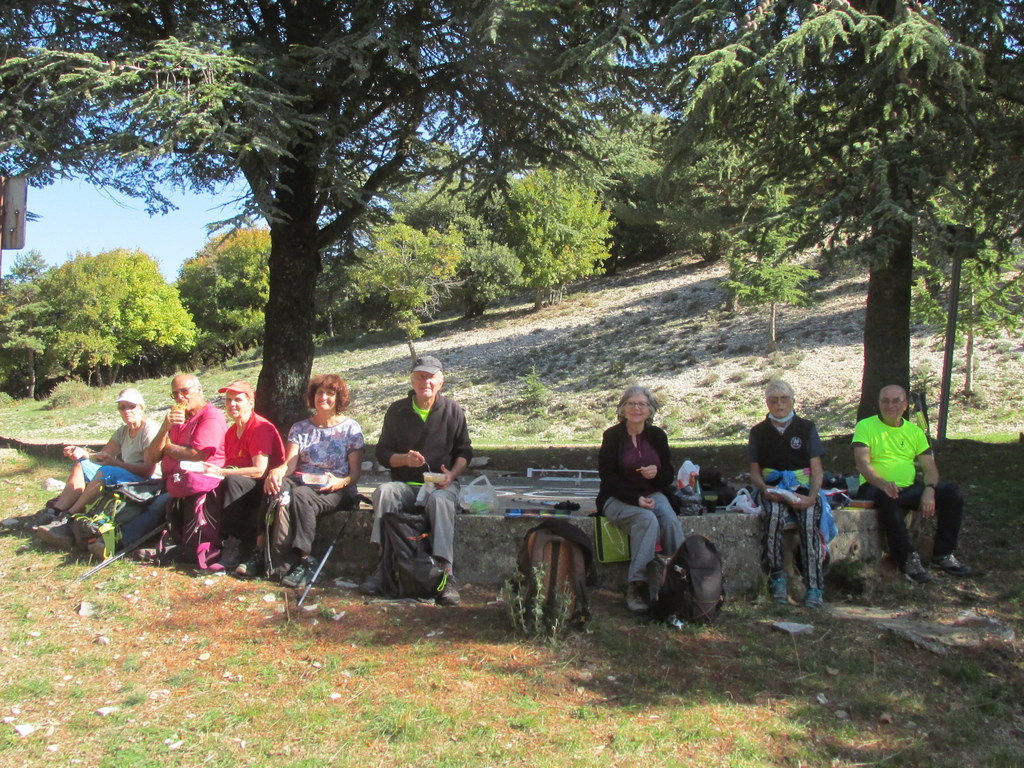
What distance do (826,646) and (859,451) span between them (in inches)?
77.3

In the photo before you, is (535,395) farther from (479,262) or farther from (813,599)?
(813,599)

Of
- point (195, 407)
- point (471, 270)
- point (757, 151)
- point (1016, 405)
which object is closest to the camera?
point (195, 407)

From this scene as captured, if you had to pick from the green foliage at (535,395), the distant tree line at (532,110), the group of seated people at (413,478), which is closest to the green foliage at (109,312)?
the green foliage at (535,395)

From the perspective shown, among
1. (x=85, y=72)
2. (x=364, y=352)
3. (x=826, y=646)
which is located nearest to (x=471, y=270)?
(x=364, y=352)

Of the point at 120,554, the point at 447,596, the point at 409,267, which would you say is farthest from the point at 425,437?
the point at 409,267

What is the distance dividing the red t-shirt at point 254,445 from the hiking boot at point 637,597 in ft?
8.32

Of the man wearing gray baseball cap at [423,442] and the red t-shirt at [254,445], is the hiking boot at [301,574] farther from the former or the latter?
the red t-shirt at [254,445]

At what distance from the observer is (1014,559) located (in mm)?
A: 6277

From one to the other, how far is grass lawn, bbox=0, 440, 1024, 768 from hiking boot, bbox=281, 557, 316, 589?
64mm

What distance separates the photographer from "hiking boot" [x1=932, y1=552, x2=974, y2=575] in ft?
19.4

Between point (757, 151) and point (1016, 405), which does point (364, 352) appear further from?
point (757, 151)

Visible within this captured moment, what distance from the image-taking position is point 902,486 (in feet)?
20.1

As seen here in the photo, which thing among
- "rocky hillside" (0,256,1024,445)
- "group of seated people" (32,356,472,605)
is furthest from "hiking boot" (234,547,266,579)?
"rocky hillside" (0,256,1024,445)

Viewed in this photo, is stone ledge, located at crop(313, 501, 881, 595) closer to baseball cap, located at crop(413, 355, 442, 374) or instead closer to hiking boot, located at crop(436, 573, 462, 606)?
hiking boot, located at crop(436, 573, 462, 606)
